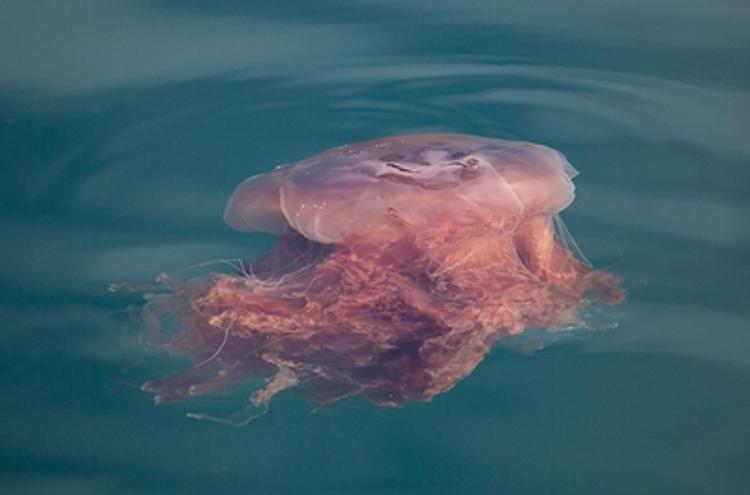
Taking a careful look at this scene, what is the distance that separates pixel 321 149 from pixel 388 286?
1216 mm

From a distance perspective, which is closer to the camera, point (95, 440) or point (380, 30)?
point (95, 440)

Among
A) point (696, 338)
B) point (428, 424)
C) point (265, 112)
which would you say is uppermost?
point (265, 112)

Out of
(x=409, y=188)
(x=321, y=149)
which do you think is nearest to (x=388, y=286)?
(x=409, y=188)

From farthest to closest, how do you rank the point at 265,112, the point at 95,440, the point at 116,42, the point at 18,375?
the point at 116,42
the point at 265,112
the point at 18,375
the point at 95,440

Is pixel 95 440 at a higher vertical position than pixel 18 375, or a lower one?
lower

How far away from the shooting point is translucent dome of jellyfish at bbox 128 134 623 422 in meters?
2.93

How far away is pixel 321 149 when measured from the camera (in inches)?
159

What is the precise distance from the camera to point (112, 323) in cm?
330

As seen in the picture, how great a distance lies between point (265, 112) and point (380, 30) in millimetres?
884

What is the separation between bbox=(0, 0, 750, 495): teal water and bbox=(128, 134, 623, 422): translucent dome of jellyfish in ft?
0.45

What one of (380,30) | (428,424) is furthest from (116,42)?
(428,424)

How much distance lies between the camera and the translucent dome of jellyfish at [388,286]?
115 inches

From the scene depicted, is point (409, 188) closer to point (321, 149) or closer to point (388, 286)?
point (388, 286)

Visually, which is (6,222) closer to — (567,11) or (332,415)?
(332,415)
